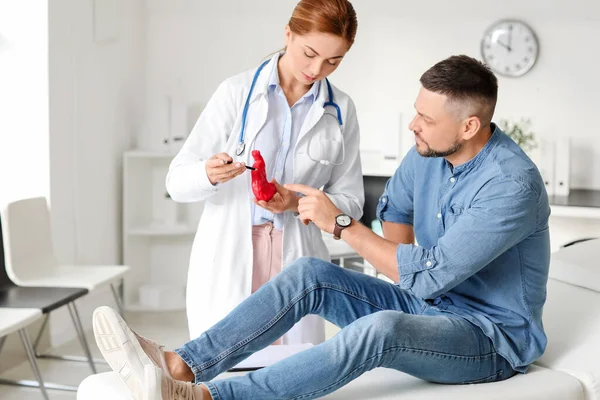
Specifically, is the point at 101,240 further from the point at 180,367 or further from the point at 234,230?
the point at 180,367

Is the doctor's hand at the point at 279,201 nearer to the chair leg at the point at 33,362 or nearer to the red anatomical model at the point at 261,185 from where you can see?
the red anatomical model at the point at 261,185

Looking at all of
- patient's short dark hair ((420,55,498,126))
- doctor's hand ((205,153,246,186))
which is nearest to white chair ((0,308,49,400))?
doctor's hand ((205,153,246,186))

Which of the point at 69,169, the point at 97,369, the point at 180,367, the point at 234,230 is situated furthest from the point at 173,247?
the point at 180,367

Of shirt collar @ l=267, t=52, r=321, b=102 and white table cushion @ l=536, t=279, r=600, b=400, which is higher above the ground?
shirt collar @ l=267, t=52, r=321, b=102

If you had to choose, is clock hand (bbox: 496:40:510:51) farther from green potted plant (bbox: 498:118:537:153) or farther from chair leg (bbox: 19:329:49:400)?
chair leg (bbox: 19:329:49:400)

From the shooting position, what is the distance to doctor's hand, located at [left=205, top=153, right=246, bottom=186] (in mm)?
2076

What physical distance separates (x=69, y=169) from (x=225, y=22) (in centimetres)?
147

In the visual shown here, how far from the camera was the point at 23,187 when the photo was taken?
4.04 m

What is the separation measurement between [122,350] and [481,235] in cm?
84

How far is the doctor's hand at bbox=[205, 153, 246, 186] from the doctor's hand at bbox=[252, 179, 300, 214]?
0.10 m

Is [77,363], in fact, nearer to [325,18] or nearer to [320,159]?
[320,159]

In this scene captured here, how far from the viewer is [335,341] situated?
1.76m

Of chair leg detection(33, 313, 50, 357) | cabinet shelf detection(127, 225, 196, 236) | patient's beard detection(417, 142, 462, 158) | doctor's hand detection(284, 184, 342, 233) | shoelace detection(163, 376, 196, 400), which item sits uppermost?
patient's beard detection(417, 142, 462, 158)

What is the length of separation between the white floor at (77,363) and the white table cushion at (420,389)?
161cm
